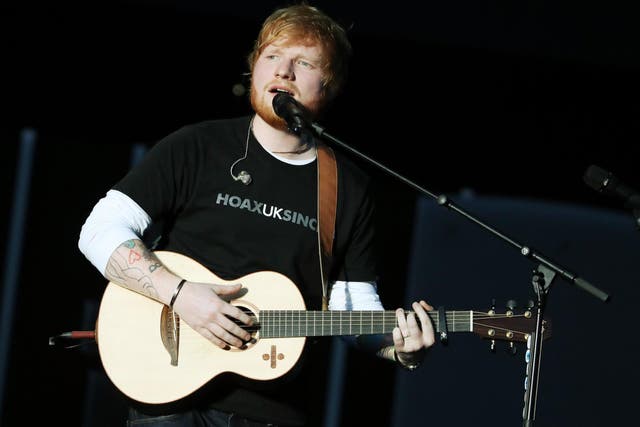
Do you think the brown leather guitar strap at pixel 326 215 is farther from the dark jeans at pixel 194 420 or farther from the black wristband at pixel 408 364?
the dark jeans at pixel 194 420

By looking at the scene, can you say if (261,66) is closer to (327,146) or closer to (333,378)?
(327,146)

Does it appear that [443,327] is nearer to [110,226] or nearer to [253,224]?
[253,224]

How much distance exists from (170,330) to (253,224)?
0.45m

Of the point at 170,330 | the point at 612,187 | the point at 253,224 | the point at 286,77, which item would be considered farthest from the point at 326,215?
the point at 612,187

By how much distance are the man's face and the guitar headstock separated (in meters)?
0.96

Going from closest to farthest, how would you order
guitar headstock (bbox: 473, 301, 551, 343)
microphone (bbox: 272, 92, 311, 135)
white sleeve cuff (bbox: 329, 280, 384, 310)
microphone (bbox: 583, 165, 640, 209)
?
microphone (bbox: 583, 165, 640, 209)
microphone (bbox: 272, 92, 311, 135)
guitar headstock (bbox: 473, 301, 551, 343)
white sleeve cuff (bbox: 329, 280, 384, 310)

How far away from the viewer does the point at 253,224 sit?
2.87 m

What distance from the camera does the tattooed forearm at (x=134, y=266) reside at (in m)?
2.72

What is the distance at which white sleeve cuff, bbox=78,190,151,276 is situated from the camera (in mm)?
2732

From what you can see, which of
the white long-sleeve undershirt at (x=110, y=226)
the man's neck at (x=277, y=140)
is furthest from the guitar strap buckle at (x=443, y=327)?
the white long-sleeve undershirt at (x=110, y=226)

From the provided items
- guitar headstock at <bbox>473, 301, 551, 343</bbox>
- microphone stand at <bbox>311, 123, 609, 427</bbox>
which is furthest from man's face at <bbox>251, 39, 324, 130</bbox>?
guitar headstock at <bbox>473, 301, 551, 343</bbox>

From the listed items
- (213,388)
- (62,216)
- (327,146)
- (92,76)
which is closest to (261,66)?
(327,146)

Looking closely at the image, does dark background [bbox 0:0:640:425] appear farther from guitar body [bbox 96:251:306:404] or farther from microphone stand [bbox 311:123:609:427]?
microphone stand [bbox 311:123:609:427]

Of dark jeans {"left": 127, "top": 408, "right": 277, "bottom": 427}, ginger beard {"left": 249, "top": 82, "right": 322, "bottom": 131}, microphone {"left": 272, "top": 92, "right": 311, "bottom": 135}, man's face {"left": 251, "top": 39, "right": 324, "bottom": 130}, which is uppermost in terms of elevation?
man's face {"left": 251, "top": 39, "right": 324, "bottom": 130}
